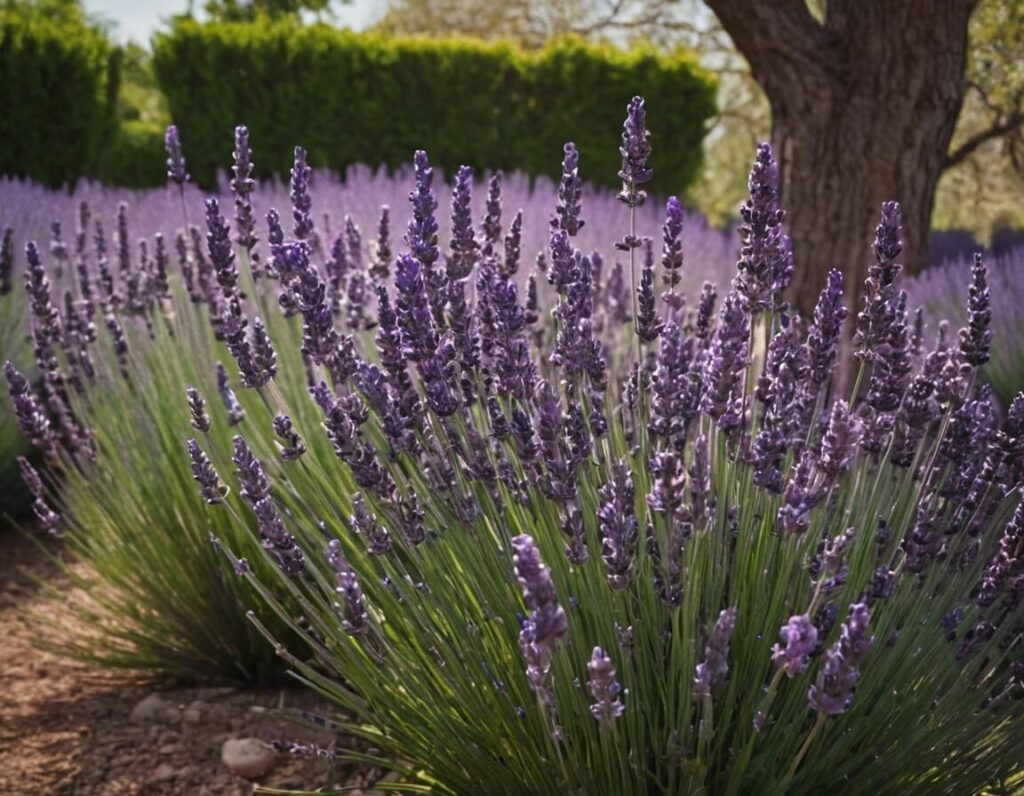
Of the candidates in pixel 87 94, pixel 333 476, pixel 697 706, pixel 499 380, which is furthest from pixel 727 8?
pixel 87 94

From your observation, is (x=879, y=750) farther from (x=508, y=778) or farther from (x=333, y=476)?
(x=333, y=476)

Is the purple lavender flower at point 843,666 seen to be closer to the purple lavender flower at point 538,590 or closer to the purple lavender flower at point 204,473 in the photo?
the purple lavender flower at point 538,590

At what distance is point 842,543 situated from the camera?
160 cm

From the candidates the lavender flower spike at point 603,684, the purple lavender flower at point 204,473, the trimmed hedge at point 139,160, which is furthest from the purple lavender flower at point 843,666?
the trimmed hedge at point 139,160

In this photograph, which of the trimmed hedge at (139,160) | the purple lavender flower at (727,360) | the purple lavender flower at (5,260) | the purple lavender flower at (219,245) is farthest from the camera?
the trimmed hedge at (139,160)

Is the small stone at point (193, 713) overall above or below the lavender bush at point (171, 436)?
below

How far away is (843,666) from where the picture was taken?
4.73ft

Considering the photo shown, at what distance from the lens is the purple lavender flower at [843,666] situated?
1.41 meters

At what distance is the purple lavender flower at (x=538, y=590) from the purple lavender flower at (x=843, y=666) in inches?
14.0

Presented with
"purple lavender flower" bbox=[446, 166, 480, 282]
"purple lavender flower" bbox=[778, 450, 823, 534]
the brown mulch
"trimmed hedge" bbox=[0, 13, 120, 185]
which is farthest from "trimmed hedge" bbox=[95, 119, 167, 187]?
"purple lavender flower" bbox=[778, 450, 823, 534]

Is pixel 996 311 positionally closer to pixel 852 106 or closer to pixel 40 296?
pixel 852 106

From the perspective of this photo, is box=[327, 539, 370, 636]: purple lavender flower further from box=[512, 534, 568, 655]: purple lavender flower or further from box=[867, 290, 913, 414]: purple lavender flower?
box=[867, 290, 913, 414]: purple lavender flower

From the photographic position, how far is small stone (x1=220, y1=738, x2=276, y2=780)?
9.17ft

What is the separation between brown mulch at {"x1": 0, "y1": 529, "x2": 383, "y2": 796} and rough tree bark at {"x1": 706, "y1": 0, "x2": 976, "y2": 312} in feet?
11.4
